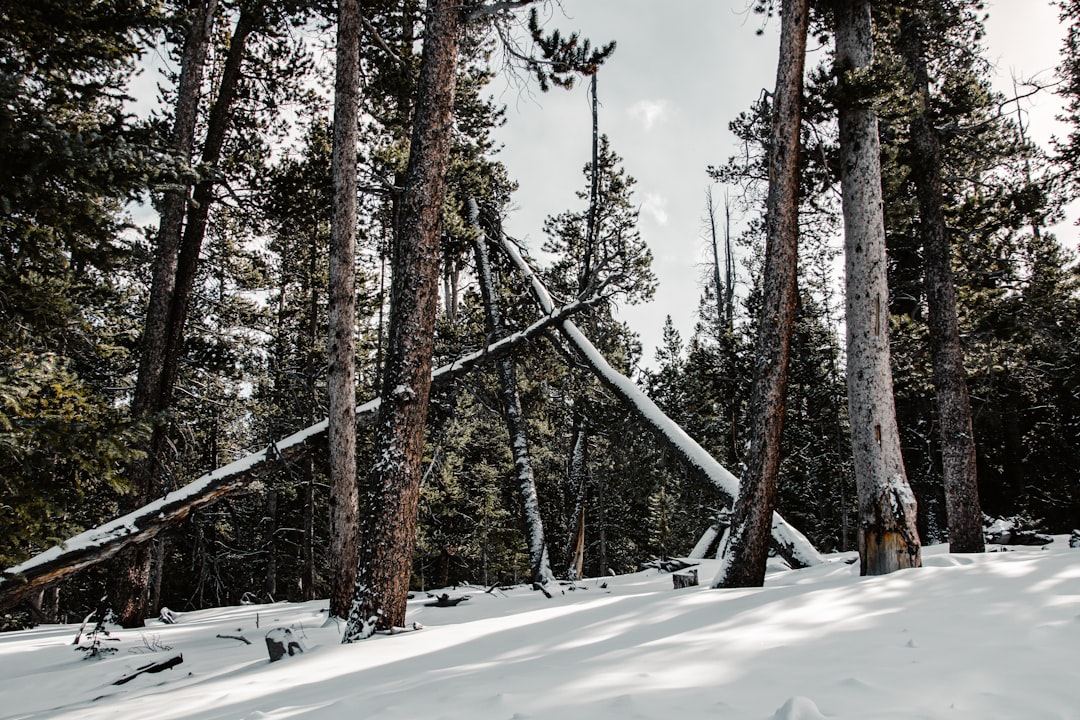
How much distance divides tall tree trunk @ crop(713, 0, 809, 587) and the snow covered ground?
31.7 inches

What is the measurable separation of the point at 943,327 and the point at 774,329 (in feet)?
18.7

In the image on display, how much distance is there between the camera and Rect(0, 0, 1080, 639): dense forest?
567 centimetres

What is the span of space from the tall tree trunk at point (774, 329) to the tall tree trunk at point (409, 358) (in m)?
3.42

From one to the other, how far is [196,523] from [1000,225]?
16534mm

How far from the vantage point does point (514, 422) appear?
12406 millimetres

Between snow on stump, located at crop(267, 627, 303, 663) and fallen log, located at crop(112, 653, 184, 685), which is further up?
snow on stump, located at crop(267, 627, 303, 663)

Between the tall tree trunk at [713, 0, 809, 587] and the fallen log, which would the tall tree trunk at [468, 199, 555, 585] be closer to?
the tall tree trunk at [713, 0, 809, 587]

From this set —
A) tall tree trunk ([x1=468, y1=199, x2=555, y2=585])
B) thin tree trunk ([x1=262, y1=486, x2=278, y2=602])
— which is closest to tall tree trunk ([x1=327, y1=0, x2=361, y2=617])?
tall tree trunk ([x1=468, y1=199, x2=555, y2=585])

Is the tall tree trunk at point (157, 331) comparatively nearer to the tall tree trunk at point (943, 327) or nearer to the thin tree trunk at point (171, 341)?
the thin tree trunk at point (171, 341)

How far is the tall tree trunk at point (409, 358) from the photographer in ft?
17.6

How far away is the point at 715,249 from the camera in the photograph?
98.2ft

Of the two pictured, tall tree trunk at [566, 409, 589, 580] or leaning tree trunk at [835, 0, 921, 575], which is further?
tall tree trunk at [566, 409, 589, 580]

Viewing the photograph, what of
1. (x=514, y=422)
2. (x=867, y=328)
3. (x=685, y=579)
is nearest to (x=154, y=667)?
(x=685, y=579)

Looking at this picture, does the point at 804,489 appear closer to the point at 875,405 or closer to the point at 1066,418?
the point at 1066,418
